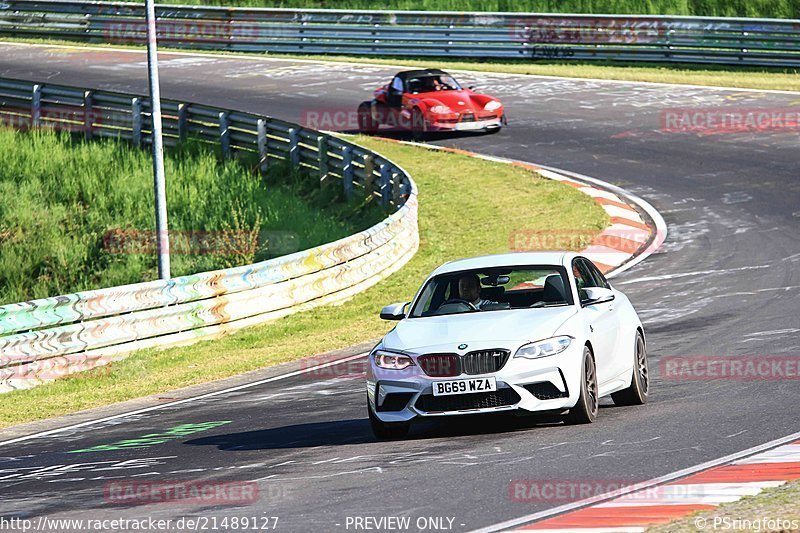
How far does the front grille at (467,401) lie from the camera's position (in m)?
9.53

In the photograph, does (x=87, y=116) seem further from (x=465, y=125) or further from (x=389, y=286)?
(x=389, y=286)

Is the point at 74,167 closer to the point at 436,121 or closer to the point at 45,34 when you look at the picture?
the point at 436,121

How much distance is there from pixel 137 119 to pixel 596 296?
24158mm

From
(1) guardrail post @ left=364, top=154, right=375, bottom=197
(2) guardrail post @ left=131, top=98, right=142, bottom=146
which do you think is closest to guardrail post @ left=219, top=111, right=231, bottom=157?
(2) guardrail post @ left=131, top=98, right=142, bottom=146

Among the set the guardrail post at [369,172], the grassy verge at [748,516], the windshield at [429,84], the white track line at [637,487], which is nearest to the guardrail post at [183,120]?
the windshield at [429,84]

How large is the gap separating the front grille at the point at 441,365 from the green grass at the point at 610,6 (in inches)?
1309

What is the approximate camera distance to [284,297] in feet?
59.7

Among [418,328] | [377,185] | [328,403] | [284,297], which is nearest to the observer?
[418,328]

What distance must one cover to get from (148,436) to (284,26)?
33.5 meters

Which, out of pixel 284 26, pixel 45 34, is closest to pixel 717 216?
pixel 284 26
